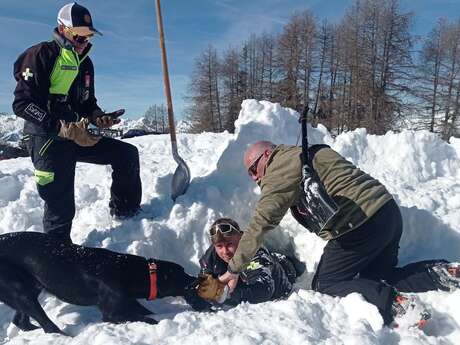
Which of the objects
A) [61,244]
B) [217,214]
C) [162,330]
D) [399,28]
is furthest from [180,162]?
[399,28]

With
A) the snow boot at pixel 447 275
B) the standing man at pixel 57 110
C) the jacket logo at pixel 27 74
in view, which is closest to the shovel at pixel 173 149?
the standing man at pixel 57 110

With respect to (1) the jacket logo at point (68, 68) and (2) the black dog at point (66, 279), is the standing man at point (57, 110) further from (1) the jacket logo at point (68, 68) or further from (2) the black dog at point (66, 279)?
(2) the black dog at point (66, 279)

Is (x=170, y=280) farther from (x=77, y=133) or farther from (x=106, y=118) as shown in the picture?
(x=106, y=118)

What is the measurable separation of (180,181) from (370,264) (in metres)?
2.54

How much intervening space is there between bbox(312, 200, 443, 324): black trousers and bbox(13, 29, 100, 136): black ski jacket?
288cm

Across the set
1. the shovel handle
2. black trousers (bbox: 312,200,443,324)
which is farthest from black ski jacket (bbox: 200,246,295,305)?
the shovel handle

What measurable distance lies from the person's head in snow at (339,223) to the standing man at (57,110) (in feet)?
5.98

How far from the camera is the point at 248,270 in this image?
4.47 meters

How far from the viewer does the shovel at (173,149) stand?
546 centimetres

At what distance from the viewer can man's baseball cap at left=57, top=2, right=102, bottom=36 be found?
4270mm

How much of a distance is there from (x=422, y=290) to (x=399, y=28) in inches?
835

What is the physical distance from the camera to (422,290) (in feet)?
12.0

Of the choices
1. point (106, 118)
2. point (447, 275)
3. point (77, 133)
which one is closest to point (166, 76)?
point (106, 118)

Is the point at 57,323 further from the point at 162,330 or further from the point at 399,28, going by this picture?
the point at 399,28
